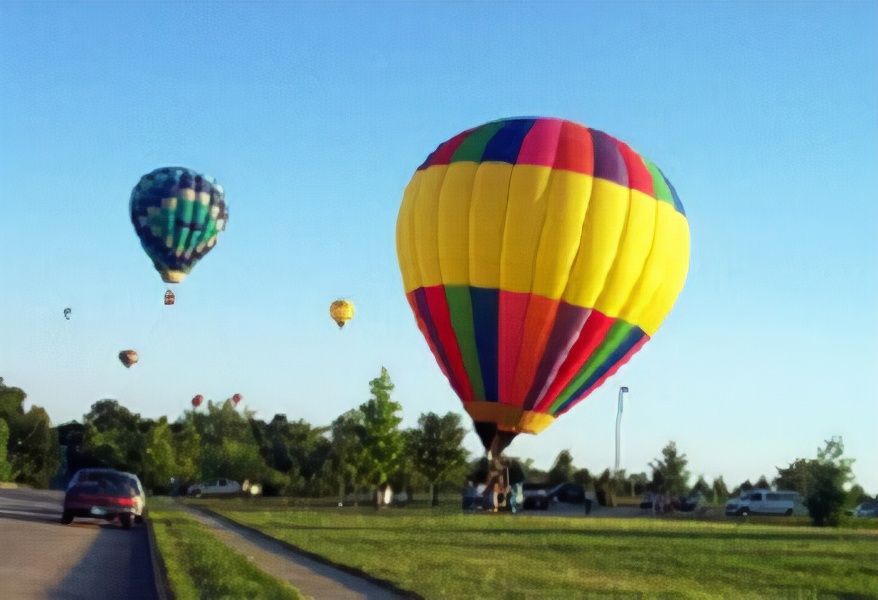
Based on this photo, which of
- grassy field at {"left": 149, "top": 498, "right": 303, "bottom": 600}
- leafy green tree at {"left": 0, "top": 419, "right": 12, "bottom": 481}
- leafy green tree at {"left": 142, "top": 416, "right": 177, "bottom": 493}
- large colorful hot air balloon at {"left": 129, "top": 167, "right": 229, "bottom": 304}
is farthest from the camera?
leafy green tree at {"left": 0, "top": 419, "right": 12, "bottom": 481}

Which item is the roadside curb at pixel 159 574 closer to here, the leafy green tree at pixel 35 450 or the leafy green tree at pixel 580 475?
the leafy green tree at pixel 580 475

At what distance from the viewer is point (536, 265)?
30.3m

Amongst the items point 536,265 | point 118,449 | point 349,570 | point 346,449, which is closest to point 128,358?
point 346,449

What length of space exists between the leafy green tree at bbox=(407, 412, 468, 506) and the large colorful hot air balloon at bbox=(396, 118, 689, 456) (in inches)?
1481

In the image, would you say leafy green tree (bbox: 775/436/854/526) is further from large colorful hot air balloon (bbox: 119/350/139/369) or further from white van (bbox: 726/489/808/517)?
large colorful hot air balloon (bbox: 119/350/139/369)

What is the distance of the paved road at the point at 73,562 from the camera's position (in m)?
16.0

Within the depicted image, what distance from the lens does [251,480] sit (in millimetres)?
92500

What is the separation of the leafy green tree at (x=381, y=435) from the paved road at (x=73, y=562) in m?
28.8

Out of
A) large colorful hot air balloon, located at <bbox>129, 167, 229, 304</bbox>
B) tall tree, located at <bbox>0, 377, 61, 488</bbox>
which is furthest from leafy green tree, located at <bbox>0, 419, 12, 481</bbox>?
large colorful hot air balloon, located at <bbox>129, 167, 229, 304</bbox>

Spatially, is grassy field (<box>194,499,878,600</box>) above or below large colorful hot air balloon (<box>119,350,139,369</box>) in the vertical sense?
below

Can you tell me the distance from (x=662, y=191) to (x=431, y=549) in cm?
1147

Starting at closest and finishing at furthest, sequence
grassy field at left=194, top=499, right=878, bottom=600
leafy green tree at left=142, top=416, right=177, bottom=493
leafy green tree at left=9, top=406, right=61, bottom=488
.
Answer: grassy field at left=194, top=499, right=878, bottom=600 → leafy green tree at left=142, top=416, right=177, bottom=493 → leafy green tree at left=9, top=406, right=61, bottom=488

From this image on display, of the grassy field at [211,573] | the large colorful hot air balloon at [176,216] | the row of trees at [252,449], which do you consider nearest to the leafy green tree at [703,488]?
the row of trees at [252,449]

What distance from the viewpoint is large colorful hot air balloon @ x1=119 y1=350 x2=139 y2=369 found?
7519 cm
